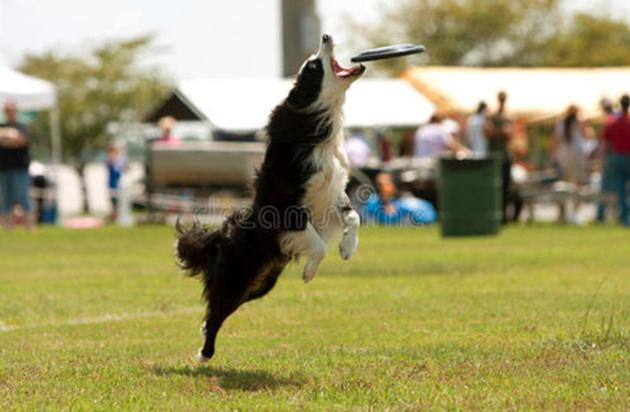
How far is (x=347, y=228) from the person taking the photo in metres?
8.73

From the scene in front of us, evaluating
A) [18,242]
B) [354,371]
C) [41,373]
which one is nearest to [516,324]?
[354,371]

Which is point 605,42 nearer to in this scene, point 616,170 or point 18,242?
point 616,170

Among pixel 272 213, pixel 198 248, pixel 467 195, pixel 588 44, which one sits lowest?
pixel 467 195

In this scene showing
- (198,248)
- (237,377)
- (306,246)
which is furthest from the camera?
(198,248)

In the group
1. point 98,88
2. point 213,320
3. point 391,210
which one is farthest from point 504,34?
point 213,320

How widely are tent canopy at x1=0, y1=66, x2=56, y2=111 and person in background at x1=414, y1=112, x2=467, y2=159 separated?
687 cm

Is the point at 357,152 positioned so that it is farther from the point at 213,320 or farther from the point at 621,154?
the point at 213,320

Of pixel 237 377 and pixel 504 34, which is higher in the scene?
pixel 504 34

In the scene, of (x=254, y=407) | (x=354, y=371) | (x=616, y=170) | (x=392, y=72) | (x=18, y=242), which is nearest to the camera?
(x=254, y=407)

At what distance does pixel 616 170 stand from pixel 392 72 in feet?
97.1

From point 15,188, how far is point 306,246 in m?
16.5

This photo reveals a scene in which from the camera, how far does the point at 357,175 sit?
2597 cm

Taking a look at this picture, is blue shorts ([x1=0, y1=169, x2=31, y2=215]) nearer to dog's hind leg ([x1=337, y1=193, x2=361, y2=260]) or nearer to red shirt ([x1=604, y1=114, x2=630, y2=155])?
red shirt ([x1=604, y1=114, x2=630, y2=155])

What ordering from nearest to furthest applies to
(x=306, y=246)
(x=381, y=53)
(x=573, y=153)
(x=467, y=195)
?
(x=306, y=246) < (x=381, y=53) < (x=467, y=195) < (x=573, y=153)
